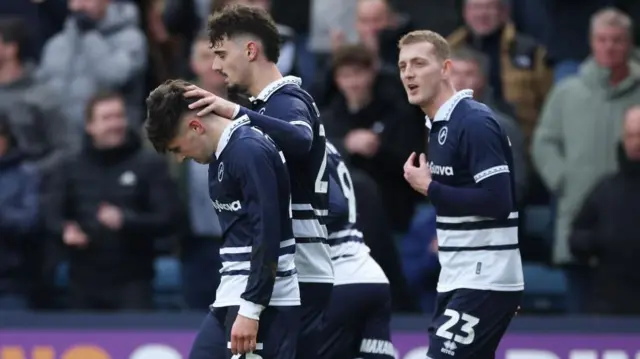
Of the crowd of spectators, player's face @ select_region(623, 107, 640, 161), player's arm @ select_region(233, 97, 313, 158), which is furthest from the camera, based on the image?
the crowd of spectators

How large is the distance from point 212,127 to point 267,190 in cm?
41

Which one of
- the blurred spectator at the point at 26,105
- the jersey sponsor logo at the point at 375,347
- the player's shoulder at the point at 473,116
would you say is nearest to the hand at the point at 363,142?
the blurred spectator at the point at 26,105

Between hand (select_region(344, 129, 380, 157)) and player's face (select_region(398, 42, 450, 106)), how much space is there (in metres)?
3.01

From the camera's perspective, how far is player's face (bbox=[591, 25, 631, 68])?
10281mm

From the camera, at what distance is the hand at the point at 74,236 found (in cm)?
1038

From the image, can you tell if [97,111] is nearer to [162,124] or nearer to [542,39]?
[542,39]

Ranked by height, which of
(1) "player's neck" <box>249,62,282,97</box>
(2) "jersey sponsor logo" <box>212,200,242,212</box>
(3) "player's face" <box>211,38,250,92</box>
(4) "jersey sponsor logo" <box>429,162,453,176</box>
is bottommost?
(2) "jersey sponsor logo" <box>212,200,242,212</box>

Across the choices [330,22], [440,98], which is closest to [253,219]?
[440,98]

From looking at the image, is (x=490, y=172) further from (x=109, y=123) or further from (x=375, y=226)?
(x=109, y=123)

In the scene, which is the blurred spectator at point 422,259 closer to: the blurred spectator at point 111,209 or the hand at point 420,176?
the blurred spectator at point 111,209

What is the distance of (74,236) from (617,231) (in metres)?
3.76

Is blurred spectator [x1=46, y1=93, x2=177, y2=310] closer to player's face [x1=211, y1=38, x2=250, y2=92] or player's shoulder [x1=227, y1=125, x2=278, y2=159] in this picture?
player's face [x1=211, y1=38, x2=250, y2=92]

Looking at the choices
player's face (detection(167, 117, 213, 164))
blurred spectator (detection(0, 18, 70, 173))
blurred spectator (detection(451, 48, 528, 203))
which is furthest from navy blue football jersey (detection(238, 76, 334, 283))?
blurred spectator (detection(0, 18, 70, 173))

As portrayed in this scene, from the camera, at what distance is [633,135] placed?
9.81 m
